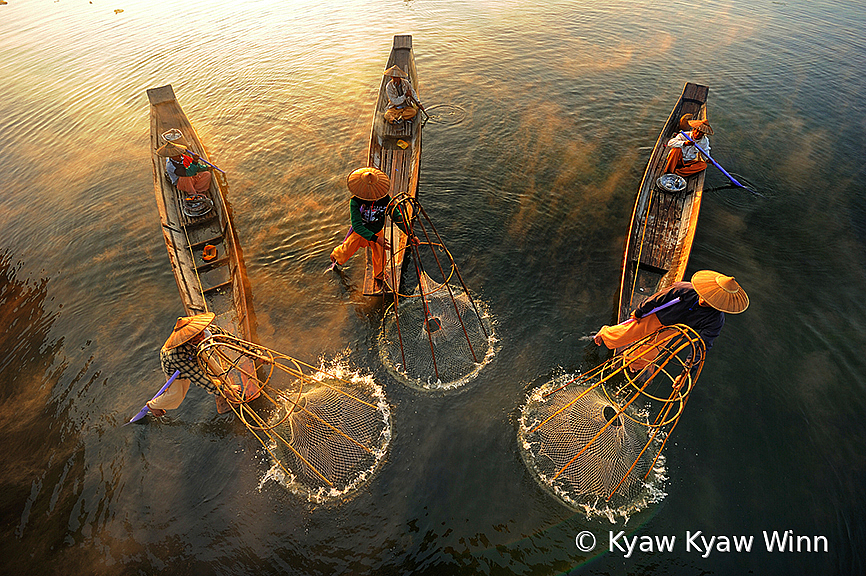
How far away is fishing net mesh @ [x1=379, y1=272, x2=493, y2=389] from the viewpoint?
21.5 feet

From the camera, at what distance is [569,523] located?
205 inches

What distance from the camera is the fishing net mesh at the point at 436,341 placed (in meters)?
6.54

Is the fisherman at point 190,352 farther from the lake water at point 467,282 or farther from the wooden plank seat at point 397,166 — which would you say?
the wooden plank seat at point 397,166

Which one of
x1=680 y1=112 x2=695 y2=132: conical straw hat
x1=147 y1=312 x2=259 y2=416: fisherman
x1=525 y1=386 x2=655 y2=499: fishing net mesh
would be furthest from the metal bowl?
x1=147 y1=312 x2=259 y2=416: fisherman

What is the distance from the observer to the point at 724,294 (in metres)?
4.50

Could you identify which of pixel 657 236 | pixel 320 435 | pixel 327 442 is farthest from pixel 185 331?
pixel 657 236

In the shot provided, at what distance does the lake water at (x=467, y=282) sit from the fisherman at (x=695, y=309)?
112cm

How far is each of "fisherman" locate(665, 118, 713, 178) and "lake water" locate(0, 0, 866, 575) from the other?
1346 mm

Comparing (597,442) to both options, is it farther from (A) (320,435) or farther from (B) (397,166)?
(B) (397,166)

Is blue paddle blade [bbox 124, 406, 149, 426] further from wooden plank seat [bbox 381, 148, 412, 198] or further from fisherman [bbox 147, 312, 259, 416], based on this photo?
wooden plank seat [bbox 381, 148, 412, 198]

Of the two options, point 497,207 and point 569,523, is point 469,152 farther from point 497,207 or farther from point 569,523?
point 569,523

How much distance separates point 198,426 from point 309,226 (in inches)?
188

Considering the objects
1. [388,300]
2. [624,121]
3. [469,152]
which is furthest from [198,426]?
[624,121]

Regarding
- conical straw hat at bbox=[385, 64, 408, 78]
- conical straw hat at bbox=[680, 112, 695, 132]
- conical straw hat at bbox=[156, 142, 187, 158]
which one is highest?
conical straw hat at bbox=[385, 64, 408, 78]
